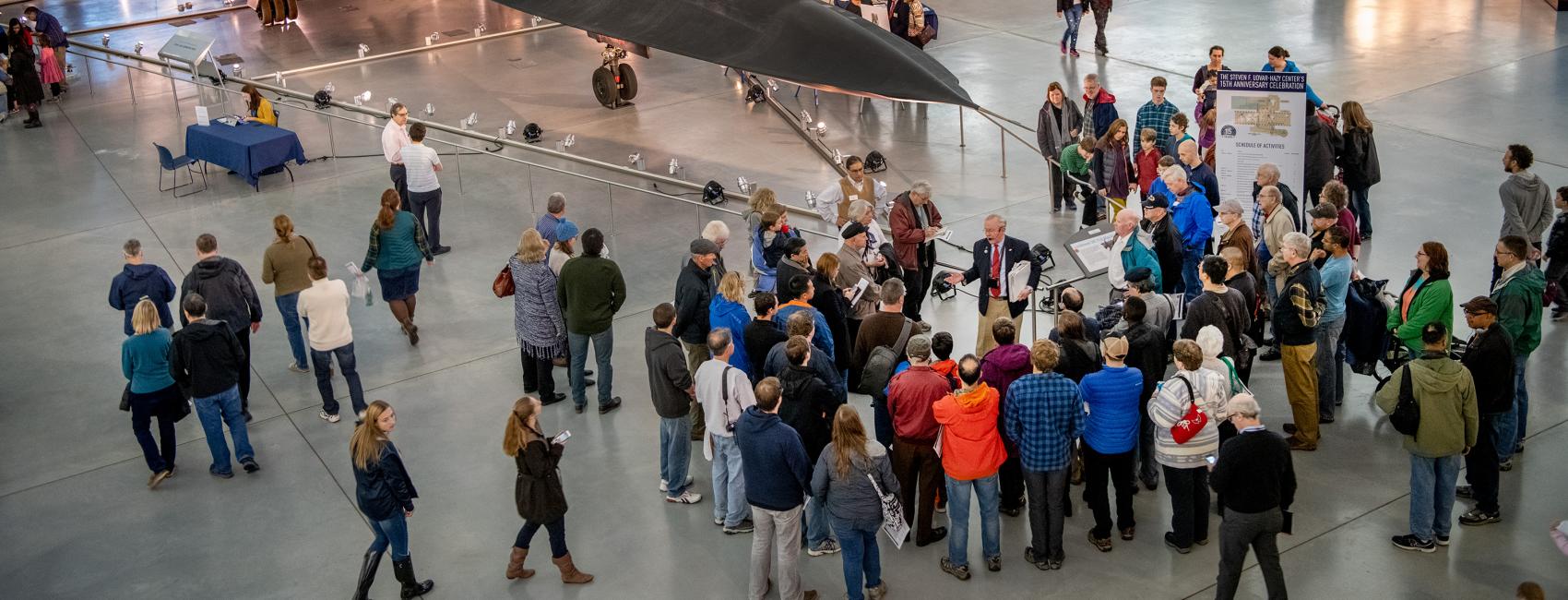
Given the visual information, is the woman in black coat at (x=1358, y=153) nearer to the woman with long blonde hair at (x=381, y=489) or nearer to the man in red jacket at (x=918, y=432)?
the man in red jacket at (x=918, y=432)

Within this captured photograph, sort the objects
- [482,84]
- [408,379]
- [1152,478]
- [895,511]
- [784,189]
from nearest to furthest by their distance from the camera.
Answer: [895,511] < [1152,478] < [408,379] < [784,189] < [482,84]

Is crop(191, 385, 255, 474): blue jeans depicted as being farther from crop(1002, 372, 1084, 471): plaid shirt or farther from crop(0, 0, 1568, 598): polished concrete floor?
crop(1002, 372, 1084, 471): plaid shirt

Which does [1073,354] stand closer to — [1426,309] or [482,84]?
[1426,309]

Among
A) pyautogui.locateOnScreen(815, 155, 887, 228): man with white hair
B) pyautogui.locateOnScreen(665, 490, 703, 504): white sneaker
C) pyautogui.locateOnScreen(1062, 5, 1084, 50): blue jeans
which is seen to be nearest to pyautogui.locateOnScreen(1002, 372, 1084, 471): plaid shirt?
pyautogui.locateOnScreen(665, 490, 703, 504): white sneaker

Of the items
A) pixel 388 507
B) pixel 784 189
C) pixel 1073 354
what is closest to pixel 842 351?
pixel 1073 354

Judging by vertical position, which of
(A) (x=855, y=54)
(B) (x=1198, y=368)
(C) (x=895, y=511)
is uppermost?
(A) (x=855, y=54)

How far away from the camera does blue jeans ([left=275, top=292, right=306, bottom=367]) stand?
10500 millimetres

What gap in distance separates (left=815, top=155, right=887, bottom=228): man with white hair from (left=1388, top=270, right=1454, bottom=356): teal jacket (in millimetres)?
4367

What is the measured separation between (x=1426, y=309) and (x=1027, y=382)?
2943mm

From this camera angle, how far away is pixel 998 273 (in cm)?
970

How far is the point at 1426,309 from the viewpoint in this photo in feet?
27.5

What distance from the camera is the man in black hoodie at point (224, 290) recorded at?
9.70m

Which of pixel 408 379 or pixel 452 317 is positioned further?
pixel 452 317

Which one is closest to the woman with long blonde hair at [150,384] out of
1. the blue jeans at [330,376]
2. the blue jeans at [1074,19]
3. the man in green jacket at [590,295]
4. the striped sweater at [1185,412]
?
the blue jeans at [330,376]
